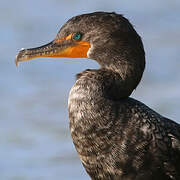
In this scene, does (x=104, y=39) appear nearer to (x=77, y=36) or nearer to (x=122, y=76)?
(x=77, y=36)

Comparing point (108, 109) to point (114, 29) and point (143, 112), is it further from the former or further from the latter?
point (114, 29)

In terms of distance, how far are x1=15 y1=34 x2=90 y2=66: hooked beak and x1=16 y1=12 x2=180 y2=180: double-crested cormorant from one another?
9 cm

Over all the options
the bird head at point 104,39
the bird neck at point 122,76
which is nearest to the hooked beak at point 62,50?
the bird head at point 104,39

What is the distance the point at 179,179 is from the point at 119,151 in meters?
0.73

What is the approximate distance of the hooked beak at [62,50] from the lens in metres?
6.20

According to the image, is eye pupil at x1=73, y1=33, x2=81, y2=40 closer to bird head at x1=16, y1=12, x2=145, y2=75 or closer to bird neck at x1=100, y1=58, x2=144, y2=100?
bird head at x1=16, y1=12, x2=145, y2=75

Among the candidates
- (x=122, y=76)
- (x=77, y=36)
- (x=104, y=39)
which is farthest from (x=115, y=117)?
(x=77, y=36)

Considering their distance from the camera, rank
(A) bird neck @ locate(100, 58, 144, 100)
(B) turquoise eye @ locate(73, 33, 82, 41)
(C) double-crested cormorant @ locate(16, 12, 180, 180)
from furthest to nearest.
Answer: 1. (B) turquoise eye @ locate(73, 33, 82, 41)
2. (A) bird neck @ locate(100, 58, 144, 100)
3. (C) double-crested cormorant @ locate(16, 12, 180, 180)

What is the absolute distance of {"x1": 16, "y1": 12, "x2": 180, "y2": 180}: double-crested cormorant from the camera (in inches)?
220

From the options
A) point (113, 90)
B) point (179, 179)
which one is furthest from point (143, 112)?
point (179, 179)

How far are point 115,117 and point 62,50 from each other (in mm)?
1132

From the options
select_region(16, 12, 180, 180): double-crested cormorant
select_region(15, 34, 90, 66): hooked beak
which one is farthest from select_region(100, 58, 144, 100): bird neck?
select_region(15, 34, 90, 66): hooked beak

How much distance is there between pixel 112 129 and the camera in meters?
5.60

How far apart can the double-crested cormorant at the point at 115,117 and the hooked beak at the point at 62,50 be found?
9 cm
